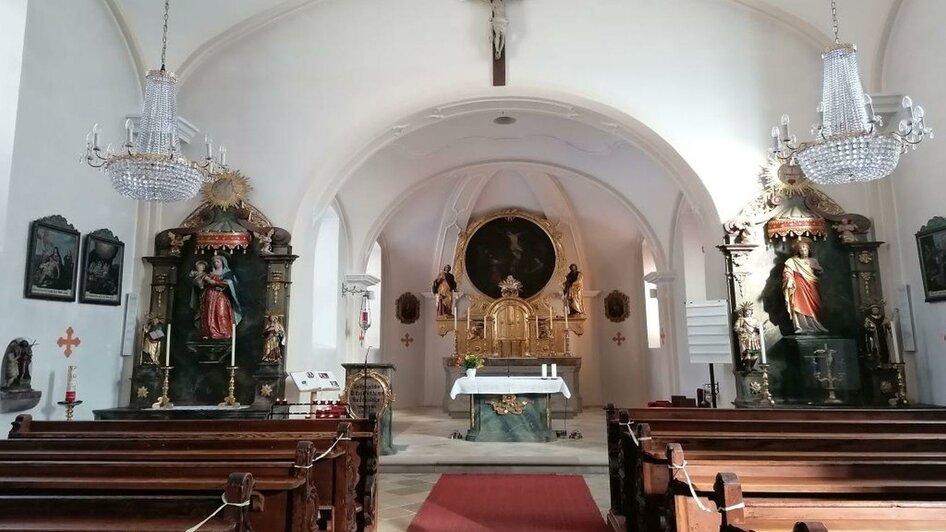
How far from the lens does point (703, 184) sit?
7.46 metres

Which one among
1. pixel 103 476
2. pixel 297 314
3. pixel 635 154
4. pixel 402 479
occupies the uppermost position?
pixel 635 154

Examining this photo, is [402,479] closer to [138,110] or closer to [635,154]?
[138,110]

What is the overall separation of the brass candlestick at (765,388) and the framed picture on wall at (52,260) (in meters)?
7.72

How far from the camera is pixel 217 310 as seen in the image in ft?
23.9

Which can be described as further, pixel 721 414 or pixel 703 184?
pixel 703 184

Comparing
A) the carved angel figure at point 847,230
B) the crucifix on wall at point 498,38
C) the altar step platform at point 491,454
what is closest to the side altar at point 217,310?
the altar step platform at point 491,454

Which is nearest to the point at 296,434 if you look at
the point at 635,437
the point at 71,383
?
the point at 635,437

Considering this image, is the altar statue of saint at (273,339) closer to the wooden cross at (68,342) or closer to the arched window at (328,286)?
the wooden cross at (68,342)

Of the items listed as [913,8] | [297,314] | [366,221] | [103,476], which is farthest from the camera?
[366,221]

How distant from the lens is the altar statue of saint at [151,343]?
7.13 meters

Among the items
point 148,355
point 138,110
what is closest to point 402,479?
point 148,355

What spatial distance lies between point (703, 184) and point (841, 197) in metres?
1.69

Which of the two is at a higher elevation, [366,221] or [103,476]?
[366,221]

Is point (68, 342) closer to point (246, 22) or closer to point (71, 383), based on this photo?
point (71, 383)
